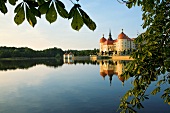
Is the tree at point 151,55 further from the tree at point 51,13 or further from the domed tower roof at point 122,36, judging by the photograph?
the domed tower roof at point 122,36

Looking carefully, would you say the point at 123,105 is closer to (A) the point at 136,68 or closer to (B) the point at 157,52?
(A) the point at 136,68

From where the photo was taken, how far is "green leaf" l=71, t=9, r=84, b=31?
42.2 inches

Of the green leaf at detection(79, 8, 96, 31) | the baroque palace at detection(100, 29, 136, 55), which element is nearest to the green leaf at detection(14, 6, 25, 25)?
the green leaf at detection(79, 8, 96, 31)

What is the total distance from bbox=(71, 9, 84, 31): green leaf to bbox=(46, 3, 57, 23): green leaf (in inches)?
4.0

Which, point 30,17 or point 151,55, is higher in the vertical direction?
point 30,17

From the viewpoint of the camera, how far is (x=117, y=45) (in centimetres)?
9175

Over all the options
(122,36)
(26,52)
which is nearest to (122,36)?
→ (122,36)

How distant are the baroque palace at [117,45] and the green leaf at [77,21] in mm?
84013

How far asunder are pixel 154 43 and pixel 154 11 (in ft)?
2.08

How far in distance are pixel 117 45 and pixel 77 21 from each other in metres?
92.0

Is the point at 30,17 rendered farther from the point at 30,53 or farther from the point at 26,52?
the point at 30,53

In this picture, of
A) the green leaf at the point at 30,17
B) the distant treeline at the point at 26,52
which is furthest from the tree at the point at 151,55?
the distant treeline at the point at 26,52

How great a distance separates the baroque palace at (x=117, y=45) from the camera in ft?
293

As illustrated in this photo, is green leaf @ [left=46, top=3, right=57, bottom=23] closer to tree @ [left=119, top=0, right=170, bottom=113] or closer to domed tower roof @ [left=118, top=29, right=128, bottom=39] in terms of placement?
tree @ [left=119, top=0, right=170, bottom=113]
